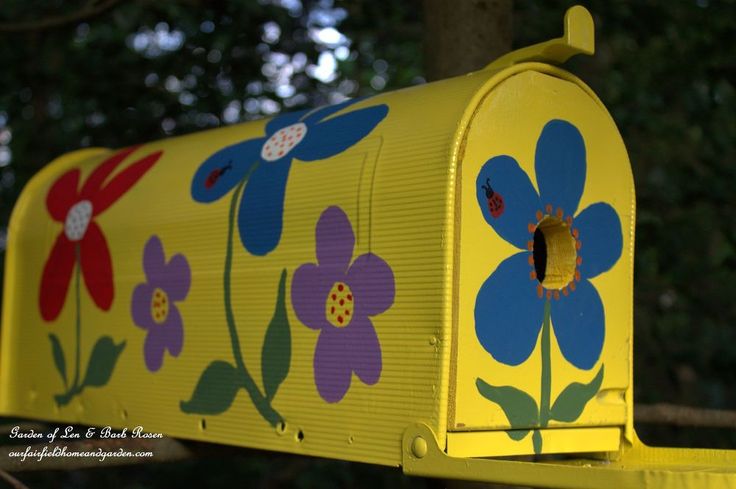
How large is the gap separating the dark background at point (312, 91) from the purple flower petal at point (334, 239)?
5.80ft

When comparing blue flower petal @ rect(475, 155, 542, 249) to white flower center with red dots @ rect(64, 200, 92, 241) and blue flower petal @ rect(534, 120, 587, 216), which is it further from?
white flower center with red dots @ rect(64, 200, 92, 241)

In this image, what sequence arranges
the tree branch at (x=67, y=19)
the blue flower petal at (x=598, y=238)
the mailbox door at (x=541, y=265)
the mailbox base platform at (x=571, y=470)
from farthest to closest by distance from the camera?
the tree branch at (x=67, y=19) < the blue flower petal at (x=598, y=238) < the mailbox door at (x=541, y=265) < the mailbox base platform at (x=571, y=470)

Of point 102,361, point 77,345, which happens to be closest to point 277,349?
point 102,361

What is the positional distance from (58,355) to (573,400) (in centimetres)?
166

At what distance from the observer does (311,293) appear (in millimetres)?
2736

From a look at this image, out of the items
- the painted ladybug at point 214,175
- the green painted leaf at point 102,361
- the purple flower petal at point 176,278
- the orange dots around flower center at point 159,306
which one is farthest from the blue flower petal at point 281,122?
the green painted leaf at point 102,361

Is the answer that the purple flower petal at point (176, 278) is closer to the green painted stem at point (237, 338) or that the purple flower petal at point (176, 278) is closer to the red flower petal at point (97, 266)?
the green painted stem at point (237, 338)

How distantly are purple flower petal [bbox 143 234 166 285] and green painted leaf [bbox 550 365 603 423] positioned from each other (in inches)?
45.8

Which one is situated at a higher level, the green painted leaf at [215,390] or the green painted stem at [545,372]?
the green painted stem at [545,372]

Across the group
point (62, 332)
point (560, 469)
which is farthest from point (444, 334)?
point (62, 332)

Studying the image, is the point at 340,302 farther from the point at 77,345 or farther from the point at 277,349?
the point at 77,345

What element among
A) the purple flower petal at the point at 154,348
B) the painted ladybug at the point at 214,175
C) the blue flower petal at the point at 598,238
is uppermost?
the painted ladybug at the point at 214,175

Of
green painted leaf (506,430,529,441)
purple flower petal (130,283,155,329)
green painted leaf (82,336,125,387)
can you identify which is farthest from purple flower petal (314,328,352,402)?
green painted leaf (82,336,125,387)

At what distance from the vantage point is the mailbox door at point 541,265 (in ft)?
8.26
